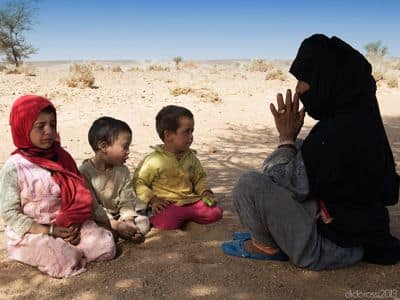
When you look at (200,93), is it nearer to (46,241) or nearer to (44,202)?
(44,202)

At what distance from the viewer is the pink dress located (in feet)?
10.3

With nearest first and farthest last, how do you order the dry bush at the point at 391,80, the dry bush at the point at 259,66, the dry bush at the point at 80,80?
the dry bush at the point at 80,80, the dry bush at the point at 391,80, the dry bush at the point at 259,66

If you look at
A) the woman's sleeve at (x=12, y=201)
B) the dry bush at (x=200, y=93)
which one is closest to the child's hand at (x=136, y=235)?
the woman's sleeve at (x=12, y=201)

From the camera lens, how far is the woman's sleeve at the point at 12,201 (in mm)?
3169

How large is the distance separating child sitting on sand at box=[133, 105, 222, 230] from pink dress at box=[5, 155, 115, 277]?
80 cm

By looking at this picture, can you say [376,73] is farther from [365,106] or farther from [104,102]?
[365,106]

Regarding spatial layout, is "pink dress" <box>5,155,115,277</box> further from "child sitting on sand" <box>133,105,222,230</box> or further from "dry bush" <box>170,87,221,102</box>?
"dry bush" <box>170,87,221,102</box>

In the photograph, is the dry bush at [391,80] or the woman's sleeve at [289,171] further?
the dry bush at [391,80]

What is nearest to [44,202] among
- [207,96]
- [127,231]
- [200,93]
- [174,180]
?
[127,231]

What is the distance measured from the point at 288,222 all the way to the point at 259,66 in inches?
873

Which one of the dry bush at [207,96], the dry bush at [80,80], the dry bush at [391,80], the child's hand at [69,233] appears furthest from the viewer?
the dry bush at [391,80]

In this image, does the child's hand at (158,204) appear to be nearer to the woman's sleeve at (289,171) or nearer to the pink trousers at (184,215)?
the pink trousers at (184,215)

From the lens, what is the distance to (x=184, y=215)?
4.11 metres

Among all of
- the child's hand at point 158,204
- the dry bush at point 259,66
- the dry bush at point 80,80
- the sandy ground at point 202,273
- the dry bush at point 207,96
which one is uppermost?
the dry bush at point 259,66
